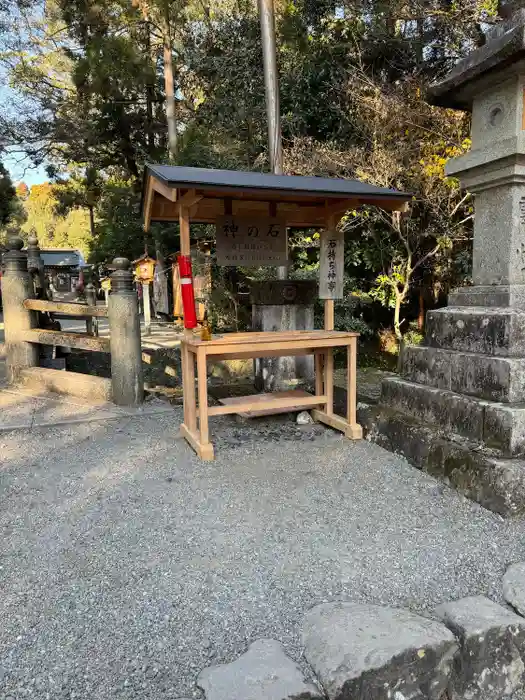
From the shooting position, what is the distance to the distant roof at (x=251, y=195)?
344cm

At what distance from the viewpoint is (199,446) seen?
3.61 metres

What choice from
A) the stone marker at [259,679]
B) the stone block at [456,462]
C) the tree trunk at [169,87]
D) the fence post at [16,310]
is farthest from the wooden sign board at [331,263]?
the tree trunk at [169,87]

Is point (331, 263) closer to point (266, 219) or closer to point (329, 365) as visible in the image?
point (266, 219)

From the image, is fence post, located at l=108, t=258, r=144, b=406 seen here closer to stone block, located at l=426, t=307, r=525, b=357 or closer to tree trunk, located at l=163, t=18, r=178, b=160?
stone block, located at l=426, t=307, r=525, b=357

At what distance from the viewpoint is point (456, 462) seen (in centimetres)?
296

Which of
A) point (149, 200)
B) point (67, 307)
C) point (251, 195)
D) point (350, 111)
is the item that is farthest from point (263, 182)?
point (350, 111)

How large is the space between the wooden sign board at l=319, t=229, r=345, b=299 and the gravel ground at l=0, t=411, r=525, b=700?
5.36 feet

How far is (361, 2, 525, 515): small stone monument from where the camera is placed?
9.05 feet

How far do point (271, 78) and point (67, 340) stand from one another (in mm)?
5139

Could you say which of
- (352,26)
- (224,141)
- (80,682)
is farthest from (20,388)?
(352,26)

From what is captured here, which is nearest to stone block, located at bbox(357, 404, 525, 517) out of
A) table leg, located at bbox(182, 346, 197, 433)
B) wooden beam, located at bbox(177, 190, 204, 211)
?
table leg, located at bbox(182, 346, 197, 433)

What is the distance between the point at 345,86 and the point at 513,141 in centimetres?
655

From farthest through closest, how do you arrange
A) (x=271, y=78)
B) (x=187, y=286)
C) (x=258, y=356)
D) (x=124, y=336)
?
(x=271, y=78) < (x=124, y=336) < (x=258, y=356) < (x=187, y=286)

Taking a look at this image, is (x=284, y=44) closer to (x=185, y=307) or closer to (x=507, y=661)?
(x=185, y=307)
